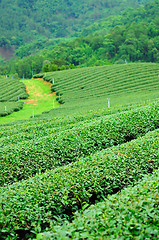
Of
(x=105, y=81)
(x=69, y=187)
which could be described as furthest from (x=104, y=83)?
(x=69, y=187)

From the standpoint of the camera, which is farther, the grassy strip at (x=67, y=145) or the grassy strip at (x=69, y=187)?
the grassy strip at (x=67, y=145)

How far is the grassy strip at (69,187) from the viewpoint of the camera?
257 inches

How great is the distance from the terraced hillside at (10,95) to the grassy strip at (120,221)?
31305 millimetres

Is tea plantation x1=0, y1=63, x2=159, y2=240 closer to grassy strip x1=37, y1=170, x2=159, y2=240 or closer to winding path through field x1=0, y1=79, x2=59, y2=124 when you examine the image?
grassy strip x1=37, y1=170, x2=159, y2=240

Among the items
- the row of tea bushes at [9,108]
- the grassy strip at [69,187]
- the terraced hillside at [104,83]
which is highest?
the terraced hillside at [104,83]

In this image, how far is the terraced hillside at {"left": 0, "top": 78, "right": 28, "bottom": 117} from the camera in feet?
122

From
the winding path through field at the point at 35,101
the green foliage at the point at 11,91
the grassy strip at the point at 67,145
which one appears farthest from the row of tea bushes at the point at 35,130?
the green foliage at the point at 11,91

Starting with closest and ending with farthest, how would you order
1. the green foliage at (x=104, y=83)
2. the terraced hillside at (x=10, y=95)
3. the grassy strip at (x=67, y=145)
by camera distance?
the grassy strip at (x=67, y=145)
the terraced hillside at (x=10, y=95)
the green foliage at (x=104, y=83)

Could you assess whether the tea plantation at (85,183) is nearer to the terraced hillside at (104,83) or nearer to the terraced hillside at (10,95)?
the terraced hillside at (10,95)

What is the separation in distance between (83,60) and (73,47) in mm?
10498

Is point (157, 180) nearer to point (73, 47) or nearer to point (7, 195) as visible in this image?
point (7, 195)

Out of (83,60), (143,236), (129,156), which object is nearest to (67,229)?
(143,236)

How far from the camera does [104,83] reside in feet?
149

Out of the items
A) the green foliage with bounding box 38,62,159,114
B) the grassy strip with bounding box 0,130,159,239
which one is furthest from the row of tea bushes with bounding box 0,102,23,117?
the grassy strip with bounding box 0,130,159,239
